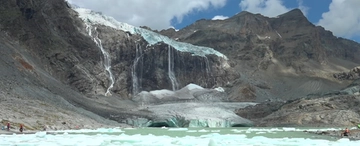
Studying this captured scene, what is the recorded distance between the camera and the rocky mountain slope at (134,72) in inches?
2496

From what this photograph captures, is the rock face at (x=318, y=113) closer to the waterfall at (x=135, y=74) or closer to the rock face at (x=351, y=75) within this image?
the waterfall at (x=135, y=74)

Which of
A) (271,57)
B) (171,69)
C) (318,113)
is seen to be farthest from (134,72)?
(271,57)

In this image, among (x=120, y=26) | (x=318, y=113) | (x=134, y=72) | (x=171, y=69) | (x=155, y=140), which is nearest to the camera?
(x=155, y=140)

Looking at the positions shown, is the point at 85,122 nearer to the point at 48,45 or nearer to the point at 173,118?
the point at 173,118

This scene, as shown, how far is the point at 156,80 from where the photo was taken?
116 meters

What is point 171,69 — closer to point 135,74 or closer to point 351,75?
point 135,74

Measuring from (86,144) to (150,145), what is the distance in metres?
3.77

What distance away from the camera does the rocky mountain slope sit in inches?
2496

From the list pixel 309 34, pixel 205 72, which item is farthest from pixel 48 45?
pixel 309 34

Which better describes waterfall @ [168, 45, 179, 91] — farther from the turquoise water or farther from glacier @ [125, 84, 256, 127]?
the turquoise water

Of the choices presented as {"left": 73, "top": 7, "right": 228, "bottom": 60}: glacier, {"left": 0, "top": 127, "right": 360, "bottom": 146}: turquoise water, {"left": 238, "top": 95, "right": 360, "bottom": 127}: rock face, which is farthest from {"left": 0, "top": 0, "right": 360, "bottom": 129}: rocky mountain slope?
{"left": 0, "top": 127, "right": 360, "bottom": 146}: turquoise water

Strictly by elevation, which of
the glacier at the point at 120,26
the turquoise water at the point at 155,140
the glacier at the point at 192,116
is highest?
A: the glacier at the point at 120,26

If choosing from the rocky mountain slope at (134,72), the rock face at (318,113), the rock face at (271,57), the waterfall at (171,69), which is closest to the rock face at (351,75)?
the rocky mountain slope at (134,72)

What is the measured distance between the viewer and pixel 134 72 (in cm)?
11325
